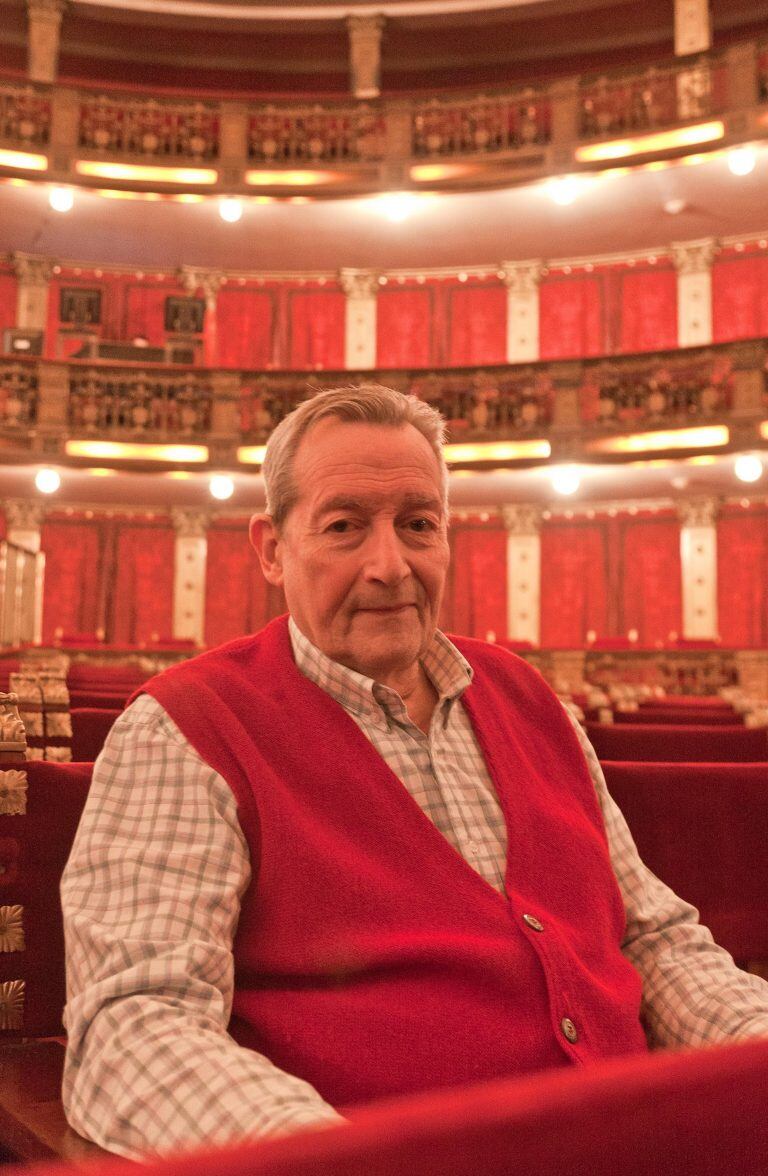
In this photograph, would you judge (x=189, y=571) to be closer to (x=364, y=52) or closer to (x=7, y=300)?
(x=7, y=300)

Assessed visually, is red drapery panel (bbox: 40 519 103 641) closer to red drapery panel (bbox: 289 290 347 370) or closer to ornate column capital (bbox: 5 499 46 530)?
ornate column capital (bbox: 5 499 46 530)

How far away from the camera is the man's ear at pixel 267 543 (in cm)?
149

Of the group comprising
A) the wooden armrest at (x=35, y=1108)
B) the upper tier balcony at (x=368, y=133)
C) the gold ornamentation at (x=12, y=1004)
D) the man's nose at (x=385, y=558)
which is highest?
the upper tier balcony at (x=368, y=133)

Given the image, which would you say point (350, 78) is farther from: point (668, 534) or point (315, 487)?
point (315, 487)

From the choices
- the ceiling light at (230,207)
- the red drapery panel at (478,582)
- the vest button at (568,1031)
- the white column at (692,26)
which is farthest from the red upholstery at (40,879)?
the white column at (692,26)

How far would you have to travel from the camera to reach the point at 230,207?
1155 cm

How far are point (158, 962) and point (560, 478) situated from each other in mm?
10164

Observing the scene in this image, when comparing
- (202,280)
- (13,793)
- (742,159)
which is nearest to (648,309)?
(742,159)

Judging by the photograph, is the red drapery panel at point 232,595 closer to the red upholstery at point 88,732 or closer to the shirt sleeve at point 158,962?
the red upholstery at point 88,732

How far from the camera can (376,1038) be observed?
1040mm

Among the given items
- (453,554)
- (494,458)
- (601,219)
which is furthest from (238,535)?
(601,219)

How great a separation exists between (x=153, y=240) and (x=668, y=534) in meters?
6.90

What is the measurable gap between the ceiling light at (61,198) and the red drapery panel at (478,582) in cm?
559

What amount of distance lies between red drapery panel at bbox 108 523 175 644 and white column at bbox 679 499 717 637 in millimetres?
6011
